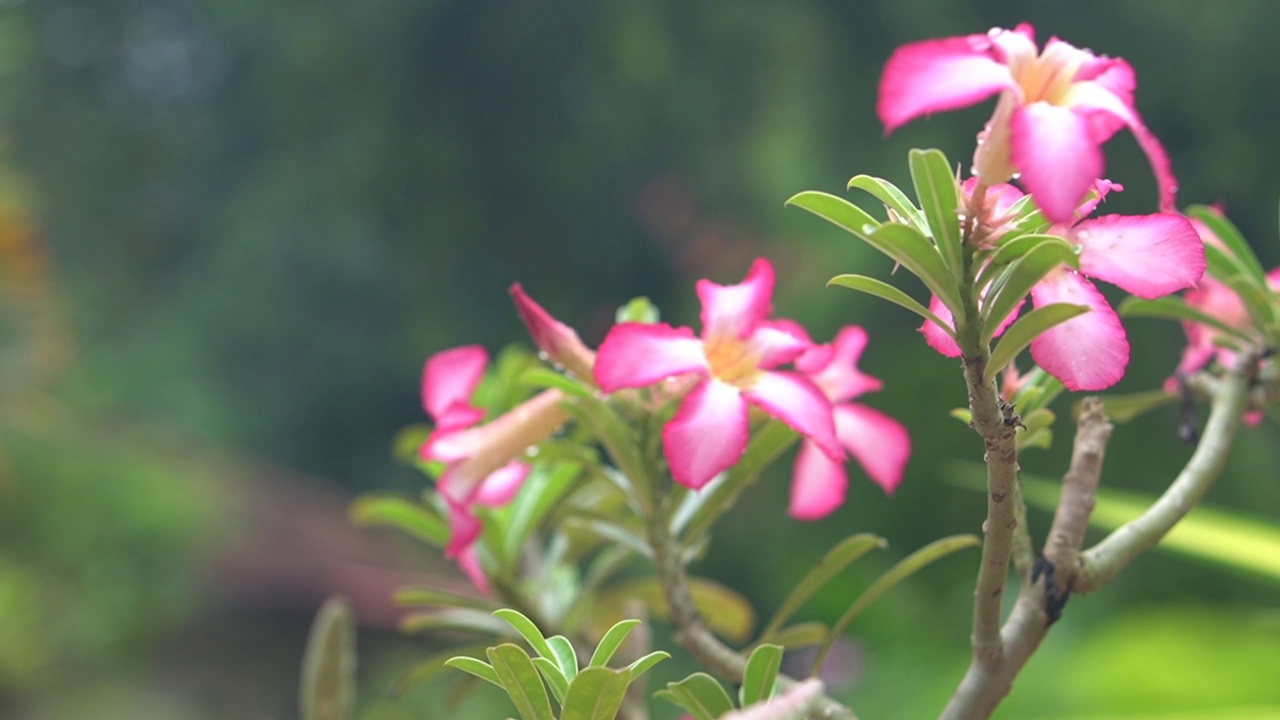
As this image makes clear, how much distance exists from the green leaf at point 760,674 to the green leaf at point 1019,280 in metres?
0.09

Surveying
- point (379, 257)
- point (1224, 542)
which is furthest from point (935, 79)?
point (379, 257)

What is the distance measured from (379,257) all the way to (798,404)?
244 centimetres

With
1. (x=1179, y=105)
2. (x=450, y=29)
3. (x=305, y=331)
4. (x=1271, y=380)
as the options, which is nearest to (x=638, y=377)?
(x=1271, y=380)

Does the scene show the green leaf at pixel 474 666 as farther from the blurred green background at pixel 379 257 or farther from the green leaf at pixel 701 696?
the blurred green background at pixel 379 257

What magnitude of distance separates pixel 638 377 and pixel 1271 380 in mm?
218

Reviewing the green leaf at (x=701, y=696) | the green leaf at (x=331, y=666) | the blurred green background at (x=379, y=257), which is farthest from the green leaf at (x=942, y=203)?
the blurred green background at (x=379, y=257)

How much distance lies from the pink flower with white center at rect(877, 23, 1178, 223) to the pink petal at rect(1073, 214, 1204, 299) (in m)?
0.02

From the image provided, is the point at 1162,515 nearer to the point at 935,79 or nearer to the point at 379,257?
the point at 935,79

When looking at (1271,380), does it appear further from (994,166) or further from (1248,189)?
(1248,189)

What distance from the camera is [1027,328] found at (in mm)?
188

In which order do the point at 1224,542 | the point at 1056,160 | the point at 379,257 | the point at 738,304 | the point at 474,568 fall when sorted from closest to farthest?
the point at 1056,160, the point at 738,304, the point at 474,568, the point at 1224,542, the point at 379,257

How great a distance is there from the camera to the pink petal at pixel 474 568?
374 millimetres

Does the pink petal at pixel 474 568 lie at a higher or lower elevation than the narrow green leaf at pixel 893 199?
lower

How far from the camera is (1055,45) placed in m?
0.19
